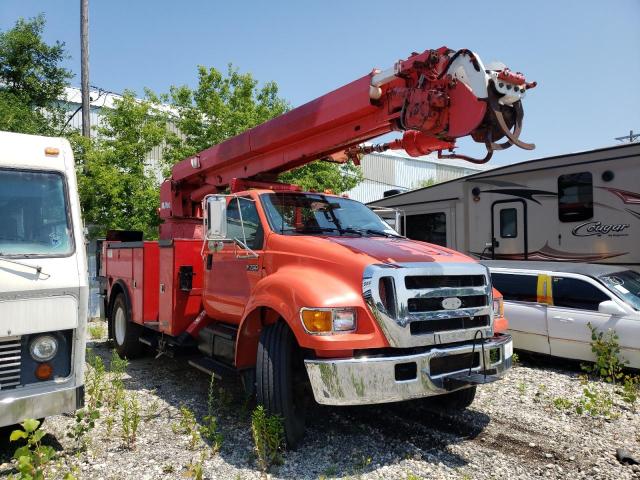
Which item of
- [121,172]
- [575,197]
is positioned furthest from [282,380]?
[121,172]

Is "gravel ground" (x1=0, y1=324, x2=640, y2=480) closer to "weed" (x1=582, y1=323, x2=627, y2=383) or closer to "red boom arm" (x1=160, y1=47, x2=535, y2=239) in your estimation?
"weed" (x1=582, y1=323, x2=627, y2=383)

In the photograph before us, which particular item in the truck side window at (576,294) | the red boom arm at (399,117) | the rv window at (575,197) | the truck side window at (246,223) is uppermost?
the red boom arm at (399,117)

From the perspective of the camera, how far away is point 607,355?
6.10m

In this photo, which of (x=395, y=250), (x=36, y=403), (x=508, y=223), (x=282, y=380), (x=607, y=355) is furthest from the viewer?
(x=508, y=223)

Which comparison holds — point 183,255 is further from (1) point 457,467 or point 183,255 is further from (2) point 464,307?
(1) point 457,467

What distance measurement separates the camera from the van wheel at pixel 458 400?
5.05 m

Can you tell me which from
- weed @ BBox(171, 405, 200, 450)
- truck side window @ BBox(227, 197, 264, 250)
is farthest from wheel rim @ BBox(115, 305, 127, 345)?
weed @ BBox(171, 405, 200, 450)

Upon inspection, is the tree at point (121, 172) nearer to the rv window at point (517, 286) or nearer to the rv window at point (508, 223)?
the rv window at point (508, 223)

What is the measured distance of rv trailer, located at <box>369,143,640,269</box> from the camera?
7.88m

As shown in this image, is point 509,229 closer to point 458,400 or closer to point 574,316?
point 574,316

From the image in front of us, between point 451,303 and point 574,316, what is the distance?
330 cm

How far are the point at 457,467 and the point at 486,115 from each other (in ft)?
8.88

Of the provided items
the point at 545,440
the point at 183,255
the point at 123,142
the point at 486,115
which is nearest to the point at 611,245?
the point at 545,440

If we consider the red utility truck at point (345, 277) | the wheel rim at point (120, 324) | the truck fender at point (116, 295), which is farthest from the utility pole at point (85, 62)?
the red utility truck at point (345, 277)
